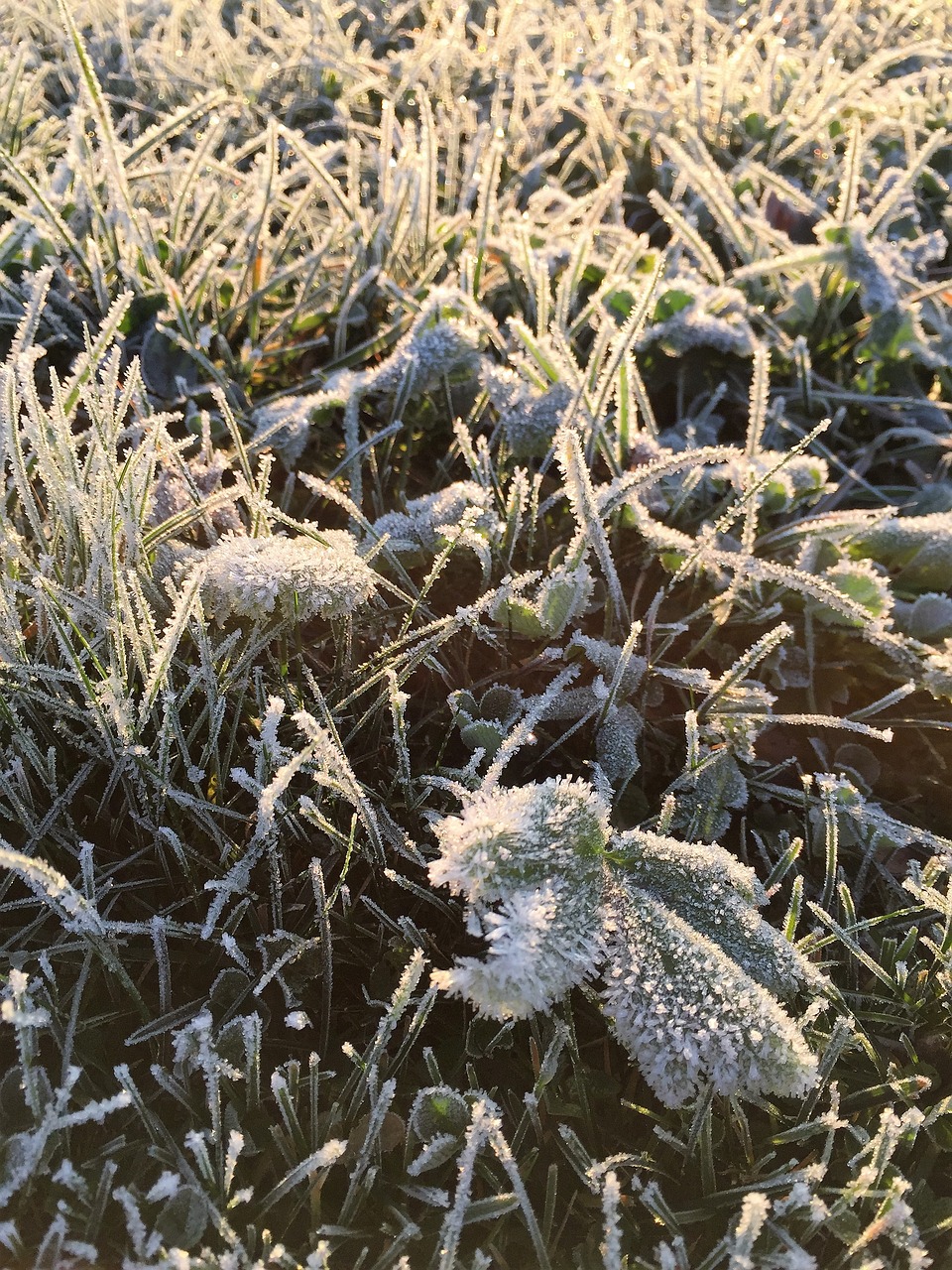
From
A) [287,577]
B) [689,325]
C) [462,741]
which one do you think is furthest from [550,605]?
[689,325]

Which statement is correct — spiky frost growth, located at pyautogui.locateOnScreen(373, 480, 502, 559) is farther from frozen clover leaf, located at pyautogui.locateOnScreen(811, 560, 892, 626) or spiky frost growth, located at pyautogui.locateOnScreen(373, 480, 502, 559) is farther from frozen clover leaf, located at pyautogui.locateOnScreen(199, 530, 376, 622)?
frozen clover leaf, located at pyautogui.locateOnScreen(811, 560, 892, 626)

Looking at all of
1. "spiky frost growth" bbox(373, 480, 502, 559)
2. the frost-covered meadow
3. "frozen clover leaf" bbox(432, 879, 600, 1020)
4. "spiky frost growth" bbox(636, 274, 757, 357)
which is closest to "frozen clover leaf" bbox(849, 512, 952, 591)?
the frost-covered meadow

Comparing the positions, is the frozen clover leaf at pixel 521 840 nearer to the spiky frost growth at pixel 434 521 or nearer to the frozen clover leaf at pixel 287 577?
the frozen clover leaf at pixel 287 577

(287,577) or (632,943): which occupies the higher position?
(287,577)

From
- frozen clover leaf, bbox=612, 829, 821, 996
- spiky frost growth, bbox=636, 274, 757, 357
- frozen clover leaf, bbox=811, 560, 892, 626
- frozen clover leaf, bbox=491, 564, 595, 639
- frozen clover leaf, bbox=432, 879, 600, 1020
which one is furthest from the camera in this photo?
spiky frost growth, bbox=636, 274, 757, 357

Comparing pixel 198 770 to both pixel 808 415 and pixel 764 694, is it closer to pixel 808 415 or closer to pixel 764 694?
pixel 764 694

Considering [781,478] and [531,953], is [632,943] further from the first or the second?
[781,478]

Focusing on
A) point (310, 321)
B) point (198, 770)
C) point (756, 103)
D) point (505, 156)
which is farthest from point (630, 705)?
point (756, 103)

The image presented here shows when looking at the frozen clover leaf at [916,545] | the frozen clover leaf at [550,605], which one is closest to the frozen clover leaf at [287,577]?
the frozen clover leaf at [550,605]
